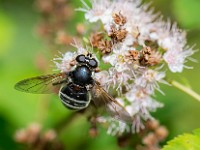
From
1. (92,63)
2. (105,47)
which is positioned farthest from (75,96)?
(105,47)

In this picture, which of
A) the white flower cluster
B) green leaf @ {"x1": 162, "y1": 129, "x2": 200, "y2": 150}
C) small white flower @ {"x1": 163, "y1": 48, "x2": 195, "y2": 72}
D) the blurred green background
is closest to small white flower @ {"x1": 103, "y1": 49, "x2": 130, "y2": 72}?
the white flower cluster

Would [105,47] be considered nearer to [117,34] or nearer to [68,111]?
[117,34]

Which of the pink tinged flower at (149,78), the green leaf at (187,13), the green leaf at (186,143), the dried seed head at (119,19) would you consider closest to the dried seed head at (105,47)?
the dried seed head at (119,19)

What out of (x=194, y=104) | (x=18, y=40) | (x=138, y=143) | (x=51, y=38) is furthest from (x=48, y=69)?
(x=18, y=40)

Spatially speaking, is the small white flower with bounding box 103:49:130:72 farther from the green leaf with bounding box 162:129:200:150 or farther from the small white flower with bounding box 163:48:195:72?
the green leaf with bounding box 162:129:200:150

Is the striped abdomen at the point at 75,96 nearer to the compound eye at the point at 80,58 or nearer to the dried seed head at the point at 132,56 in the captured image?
the compound eye at the point at 80,58

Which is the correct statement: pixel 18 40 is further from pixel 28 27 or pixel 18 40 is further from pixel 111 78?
pixel 111 78
